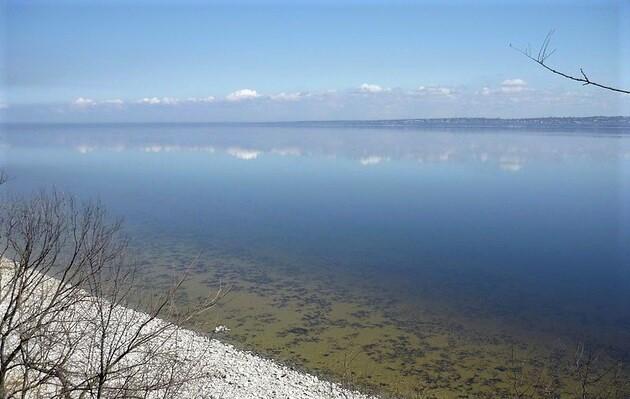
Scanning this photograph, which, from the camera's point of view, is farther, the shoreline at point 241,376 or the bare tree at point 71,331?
the shoreline at point 241,376

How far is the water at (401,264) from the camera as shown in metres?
15.3

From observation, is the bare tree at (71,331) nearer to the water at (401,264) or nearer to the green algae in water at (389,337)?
the green algae in water at (389,337)

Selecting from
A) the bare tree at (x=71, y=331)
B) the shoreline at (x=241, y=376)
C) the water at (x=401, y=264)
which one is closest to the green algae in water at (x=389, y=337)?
the water at (x=401, y=264)

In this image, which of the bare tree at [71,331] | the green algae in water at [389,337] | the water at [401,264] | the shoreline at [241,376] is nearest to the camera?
the bare tree at [71,331]

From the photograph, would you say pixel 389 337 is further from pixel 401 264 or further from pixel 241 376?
pixel 401 264

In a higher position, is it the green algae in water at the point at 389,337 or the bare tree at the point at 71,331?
the bare tree at the point at 71,331

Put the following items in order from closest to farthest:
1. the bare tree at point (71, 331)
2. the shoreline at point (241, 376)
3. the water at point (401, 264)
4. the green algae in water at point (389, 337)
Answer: the bare tree at point (71, 331)
the shoreline at point (241, 376)
the green algae in water at point (389, 337)
the water at point (401, 264)

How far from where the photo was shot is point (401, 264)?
2348 centimetres

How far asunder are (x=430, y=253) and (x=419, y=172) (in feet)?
109

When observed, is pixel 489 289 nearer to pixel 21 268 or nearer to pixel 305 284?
pixel 305 284

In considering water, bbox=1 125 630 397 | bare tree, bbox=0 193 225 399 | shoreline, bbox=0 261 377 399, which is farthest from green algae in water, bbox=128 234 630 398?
bare tree, bbox=0 193 225 399

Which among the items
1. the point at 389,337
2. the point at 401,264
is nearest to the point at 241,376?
the point at 389,337

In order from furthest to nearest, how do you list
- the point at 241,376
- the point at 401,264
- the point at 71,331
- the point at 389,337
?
the point at 401,264 < the point at 389,337 < the point at 241,376 < the point at 71,331

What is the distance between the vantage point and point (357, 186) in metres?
46.8
